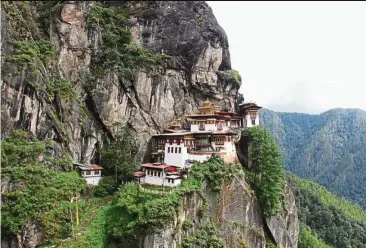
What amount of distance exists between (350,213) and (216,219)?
7702 cm

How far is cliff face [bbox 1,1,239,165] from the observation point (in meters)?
35.1

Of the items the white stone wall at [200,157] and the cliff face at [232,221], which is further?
the white stone wall at [200,157]

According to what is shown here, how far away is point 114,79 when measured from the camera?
4406 centimetres

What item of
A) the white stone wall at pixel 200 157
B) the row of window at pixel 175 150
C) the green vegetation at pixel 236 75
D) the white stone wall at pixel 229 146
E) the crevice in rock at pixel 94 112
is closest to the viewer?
the white stone wall at pixel 200 157

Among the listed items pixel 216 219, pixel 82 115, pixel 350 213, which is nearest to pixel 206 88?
pixel 82 115

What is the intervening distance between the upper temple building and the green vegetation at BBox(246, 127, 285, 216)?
3.13 meters

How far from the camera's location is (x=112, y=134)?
1704 inches

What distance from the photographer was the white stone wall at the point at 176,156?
38188 mm

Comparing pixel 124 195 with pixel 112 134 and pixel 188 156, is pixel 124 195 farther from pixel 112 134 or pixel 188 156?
pixel 112 134

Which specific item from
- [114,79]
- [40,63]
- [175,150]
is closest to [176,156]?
[175,150]

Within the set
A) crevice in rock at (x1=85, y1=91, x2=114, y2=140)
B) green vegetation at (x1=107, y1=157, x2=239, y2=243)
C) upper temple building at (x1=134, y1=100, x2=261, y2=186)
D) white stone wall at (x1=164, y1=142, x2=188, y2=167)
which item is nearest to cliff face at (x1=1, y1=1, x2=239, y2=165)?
crevice in rock at (x1=85, y1=91, x2=114, y2=140)

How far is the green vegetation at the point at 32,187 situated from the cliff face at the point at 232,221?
819cm

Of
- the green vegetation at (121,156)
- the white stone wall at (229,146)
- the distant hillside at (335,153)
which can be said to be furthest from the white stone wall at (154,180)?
the distant hillside at (335,153)

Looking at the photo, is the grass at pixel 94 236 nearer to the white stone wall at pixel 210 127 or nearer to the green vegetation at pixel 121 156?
the green vegetation at pixel 121 156
